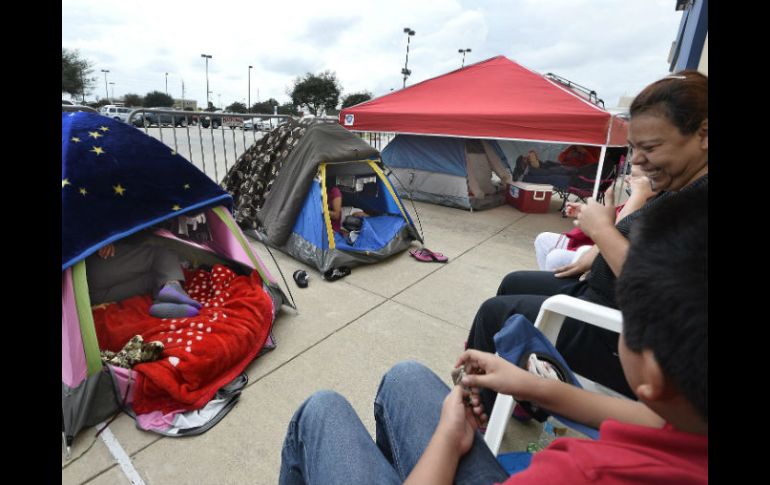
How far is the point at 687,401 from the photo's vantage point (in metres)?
0.52

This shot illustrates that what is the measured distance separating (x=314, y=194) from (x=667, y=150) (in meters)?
2.98

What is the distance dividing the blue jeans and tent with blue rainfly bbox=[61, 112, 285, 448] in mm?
1315

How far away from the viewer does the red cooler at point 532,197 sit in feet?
21.0

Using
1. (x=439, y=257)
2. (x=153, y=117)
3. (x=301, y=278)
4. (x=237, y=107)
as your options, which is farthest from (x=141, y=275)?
(x=237, y=107)

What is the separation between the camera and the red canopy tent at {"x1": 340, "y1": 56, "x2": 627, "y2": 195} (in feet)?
15.5

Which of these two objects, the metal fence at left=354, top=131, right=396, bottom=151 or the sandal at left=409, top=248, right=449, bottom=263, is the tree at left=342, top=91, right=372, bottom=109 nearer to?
the metal fence at left=354, top=131, right=396, bottom=151

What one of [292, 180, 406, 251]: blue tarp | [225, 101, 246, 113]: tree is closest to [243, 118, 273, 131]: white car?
[292, 180, 406, 251]: blue tarp

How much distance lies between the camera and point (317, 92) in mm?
37219

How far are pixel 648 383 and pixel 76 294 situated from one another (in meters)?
2.31

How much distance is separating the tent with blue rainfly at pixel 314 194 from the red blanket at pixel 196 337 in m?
1.10

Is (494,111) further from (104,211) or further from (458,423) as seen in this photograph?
(458,423)

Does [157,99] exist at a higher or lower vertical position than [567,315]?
higher

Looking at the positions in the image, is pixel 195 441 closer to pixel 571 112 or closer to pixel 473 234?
pixel 473 234

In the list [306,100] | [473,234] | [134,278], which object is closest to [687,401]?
[134,278]
